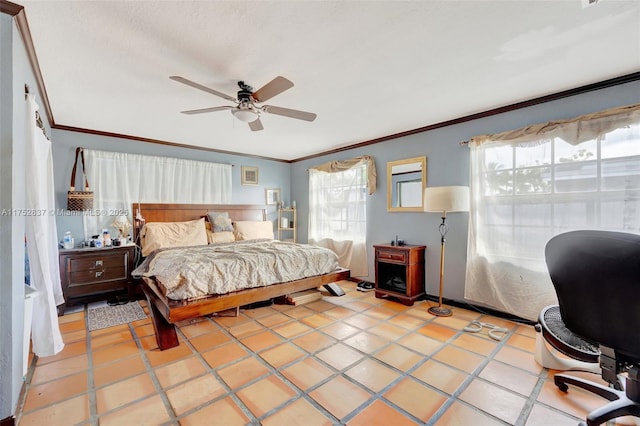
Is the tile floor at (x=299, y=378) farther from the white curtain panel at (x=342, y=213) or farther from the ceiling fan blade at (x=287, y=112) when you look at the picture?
the ceiling fan blade at (x=287, y=112)

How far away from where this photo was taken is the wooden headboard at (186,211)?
433 centimetres

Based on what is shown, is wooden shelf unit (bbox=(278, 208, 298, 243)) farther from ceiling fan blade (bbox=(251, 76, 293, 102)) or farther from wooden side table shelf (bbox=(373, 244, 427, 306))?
ceiling fan blade (bbox=(251, 76, 293, 102))

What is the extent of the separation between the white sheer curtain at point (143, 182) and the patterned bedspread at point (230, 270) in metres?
1.09

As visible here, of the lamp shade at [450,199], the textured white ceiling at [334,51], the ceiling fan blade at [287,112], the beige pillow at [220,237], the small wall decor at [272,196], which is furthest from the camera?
the small wall decor at [272,196]

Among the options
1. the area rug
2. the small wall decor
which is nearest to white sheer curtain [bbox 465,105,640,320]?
the small wall decor

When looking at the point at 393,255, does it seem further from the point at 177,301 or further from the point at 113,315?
the point at 113,315

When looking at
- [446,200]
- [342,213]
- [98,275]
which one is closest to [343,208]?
[342,213]

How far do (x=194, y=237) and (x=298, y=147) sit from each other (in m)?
2.32

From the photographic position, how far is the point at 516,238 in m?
3.01

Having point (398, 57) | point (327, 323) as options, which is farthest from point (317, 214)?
point (398, 57)

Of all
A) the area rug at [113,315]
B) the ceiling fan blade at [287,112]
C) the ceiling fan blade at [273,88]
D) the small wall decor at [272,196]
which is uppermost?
the ceiling fan blade at [273,88]

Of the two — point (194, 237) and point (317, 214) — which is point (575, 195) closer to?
point (317, 214)

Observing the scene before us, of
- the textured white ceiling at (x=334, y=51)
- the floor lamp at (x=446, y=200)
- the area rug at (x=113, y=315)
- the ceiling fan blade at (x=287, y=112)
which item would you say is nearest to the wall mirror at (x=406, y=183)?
the floor lamp at (x=446, y=200)

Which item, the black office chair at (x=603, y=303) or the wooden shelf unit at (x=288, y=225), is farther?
the wooden shelf unit at (x=288, y=225)
